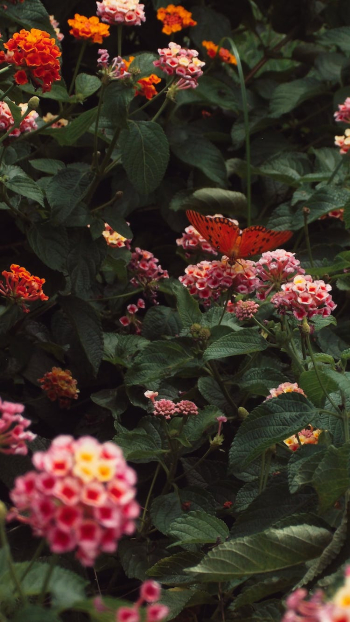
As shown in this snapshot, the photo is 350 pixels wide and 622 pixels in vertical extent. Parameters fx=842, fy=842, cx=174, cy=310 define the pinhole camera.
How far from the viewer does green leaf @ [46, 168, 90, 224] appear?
1.81 metres

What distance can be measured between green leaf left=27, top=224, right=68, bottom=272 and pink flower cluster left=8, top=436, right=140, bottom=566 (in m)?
1.15

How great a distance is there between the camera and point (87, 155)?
2.46m

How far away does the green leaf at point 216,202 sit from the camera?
2402 millimetres

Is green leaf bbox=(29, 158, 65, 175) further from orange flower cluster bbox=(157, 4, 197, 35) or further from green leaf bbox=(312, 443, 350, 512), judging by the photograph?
green leaf bbox=(312, 443, 350, 512)

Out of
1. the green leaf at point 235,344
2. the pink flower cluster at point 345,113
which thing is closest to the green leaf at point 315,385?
the green leaf at point 235,344

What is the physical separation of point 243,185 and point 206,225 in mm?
1058

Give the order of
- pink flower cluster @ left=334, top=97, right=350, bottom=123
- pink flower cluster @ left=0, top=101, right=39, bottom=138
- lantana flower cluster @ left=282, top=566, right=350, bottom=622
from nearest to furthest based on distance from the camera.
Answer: lantana flower cluster @ left=282, top=566, right=350, bottom=622 < pink flower cluster @ left=0, top=101, right=39, bottom=138 < pink flower cluster @ left=334, top=97, right=350, bottom=123

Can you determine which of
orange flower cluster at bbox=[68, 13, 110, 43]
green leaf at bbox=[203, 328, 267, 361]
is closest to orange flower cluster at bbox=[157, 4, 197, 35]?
orange flower cluster at bbox=[68, 13, 110, 43]

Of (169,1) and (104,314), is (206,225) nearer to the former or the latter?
(104,314)

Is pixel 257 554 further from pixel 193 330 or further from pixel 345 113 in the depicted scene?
pixel 345 113

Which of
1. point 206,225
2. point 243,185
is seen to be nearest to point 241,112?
point 243,185

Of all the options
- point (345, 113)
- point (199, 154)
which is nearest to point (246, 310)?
point (345, 113)

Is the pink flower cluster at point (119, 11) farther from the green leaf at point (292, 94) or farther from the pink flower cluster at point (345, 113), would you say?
the green leaf at point (292, 94)

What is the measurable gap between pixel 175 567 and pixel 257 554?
12.9 inches
